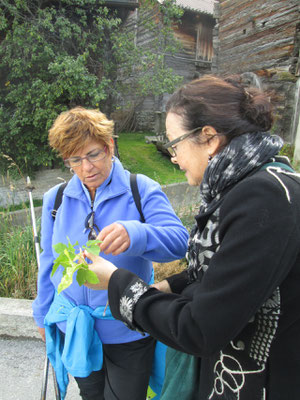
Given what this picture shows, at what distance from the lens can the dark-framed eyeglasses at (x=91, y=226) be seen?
64.6 inches

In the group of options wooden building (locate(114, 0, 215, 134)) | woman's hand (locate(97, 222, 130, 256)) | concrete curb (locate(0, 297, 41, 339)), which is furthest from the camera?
wooden building (locate(114, 0, 215, 134))

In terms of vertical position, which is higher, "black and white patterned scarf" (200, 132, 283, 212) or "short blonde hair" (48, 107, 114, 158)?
"short blonde hair" (48, 107, 114, 158)

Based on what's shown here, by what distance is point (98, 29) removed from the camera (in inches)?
298

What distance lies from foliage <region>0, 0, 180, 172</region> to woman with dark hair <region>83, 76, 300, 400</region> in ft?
21.9

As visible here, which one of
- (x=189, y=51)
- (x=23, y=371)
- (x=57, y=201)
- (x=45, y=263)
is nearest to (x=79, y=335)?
(x=45, y=263)

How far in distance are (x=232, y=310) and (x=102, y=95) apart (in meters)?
7.31

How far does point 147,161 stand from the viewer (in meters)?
11.7

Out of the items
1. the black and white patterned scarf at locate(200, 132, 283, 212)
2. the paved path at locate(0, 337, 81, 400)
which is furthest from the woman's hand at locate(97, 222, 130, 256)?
the paved path at locate(0, 337, 81, 400)

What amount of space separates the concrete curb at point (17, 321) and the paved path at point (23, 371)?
0.27ft

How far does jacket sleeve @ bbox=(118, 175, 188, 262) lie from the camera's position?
1466mm

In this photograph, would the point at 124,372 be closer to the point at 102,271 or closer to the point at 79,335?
the point at 79,335

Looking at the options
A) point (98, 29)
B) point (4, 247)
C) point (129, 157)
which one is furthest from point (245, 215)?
point (129, 157)

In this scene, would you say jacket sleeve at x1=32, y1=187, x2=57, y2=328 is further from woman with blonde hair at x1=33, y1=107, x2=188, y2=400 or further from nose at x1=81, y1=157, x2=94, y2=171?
nose at x1=81, y1=157, x2=94, y2=171

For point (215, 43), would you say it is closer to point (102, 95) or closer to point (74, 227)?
point (102, 95)
